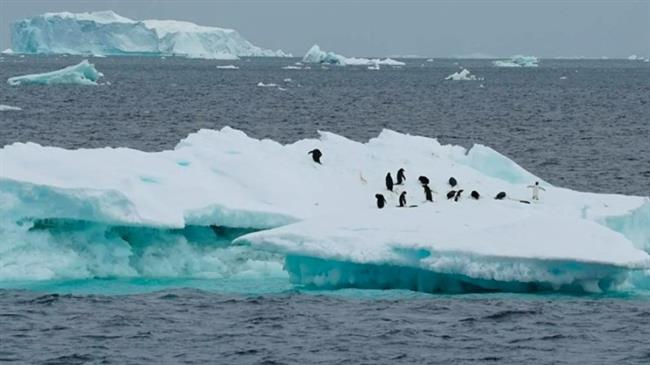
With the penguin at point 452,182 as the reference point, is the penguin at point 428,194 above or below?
below

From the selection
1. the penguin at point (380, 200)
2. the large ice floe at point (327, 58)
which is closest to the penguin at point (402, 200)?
the penguin at point (380, 200)

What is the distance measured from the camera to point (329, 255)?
56.8ft

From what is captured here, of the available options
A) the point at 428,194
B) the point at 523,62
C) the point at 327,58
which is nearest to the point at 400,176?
the point at 428,194

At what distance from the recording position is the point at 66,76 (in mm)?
Answer: 73688

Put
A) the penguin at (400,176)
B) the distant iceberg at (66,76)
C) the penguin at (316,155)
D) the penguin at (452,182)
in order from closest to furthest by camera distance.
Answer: the penguin at (400,176), the penguin at (452,182), the penguin at (316,155), the distant iceberg at (66,76)

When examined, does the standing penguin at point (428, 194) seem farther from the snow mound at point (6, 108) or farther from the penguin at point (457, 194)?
the snow mound at point (6, 108)

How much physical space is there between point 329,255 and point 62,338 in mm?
4040

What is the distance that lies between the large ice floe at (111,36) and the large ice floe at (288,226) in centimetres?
11919

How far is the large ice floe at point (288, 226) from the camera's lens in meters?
17.2

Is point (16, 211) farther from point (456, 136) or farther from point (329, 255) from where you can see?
point (456, 136)

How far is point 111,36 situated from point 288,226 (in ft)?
432

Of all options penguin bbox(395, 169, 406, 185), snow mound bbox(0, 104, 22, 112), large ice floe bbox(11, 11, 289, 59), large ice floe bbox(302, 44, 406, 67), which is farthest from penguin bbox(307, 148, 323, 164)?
large ice floe bbox(11, 11, 289, 59)

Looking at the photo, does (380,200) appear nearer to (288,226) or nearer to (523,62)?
(288,226)

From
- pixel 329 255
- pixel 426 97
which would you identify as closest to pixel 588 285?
pixel 329 255
